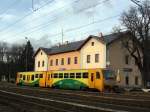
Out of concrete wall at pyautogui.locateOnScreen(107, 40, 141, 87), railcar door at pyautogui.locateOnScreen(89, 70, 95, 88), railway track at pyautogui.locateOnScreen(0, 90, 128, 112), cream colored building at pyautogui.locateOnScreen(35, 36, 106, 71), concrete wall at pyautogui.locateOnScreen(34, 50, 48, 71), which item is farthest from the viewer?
concrete wall at pyautogui.locateOnScreen(34, 50, 48, 71)

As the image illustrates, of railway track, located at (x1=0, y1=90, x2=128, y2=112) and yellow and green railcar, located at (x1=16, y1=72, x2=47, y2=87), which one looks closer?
railway track, located at (x1=0, y1=90, x2=128, y2=112)

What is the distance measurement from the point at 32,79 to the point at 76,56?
13257mm

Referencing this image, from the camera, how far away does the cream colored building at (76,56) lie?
205 feet

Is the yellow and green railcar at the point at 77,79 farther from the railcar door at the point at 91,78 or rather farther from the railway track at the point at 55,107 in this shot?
the railway track at the point at 55,107

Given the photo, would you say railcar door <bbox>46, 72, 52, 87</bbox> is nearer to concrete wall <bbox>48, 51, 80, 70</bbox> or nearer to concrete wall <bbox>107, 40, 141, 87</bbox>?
concrete wall <bbox>107, 40, 141, 87</bbox>

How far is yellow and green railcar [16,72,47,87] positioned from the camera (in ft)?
181

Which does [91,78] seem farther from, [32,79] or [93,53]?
[93,53]

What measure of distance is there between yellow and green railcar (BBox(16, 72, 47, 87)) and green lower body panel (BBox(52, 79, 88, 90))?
5.55 m

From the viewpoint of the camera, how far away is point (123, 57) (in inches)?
2499

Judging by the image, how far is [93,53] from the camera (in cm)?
6406

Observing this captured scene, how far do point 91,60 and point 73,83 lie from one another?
1978 centimetres

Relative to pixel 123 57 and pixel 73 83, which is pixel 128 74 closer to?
pixel 123 57

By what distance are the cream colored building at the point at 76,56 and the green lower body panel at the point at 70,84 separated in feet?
44.2

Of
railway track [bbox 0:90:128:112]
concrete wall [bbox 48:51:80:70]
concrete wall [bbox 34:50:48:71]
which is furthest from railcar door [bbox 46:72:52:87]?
railway track [bbox 0:90:128:112]
